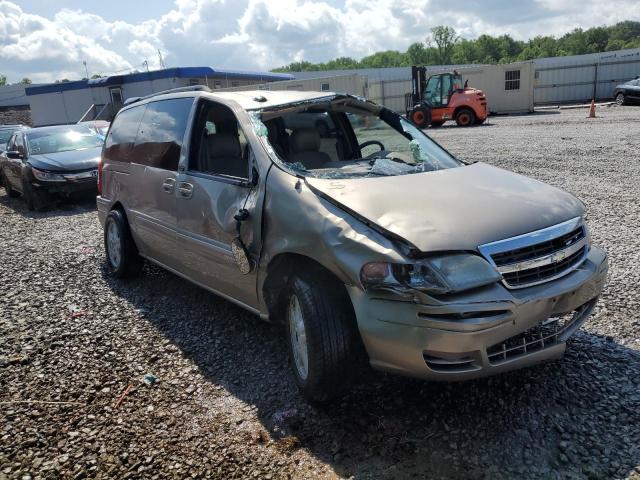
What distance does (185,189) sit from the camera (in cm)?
421

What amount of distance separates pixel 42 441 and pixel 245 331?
5.36 ft

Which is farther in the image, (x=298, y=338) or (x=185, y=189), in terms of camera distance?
(x=185, y=189)

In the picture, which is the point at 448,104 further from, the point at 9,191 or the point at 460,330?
the point at 460,330

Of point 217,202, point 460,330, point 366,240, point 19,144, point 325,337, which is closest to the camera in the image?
point 460,330

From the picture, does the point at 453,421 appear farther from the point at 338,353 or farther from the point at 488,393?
the point at 338,353

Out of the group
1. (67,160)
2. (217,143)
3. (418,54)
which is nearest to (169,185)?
(217,143)

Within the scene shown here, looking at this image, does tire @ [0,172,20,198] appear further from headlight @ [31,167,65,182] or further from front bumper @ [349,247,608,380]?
front bumper @ [349,247,608,380]

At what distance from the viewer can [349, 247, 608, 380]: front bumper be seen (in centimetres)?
255

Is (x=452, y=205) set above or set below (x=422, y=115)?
above

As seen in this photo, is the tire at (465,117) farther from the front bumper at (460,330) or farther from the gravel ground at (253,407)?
the front bumper at (460,330)

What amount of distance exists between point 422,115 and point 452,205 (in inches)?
906

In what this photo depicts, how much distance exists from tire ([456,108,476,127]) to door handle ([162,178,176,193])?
2199cm

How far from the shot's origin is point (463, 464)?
8.49 feet

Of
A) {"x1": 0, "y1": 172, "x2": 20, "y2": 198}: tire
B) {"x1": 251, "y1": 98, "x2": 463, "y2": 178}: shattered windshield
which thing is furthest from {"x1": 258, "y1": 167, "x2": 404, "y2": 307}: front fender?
{"x1": 0, "y1": 172, "x2": 20, "y2": 198}: tire
